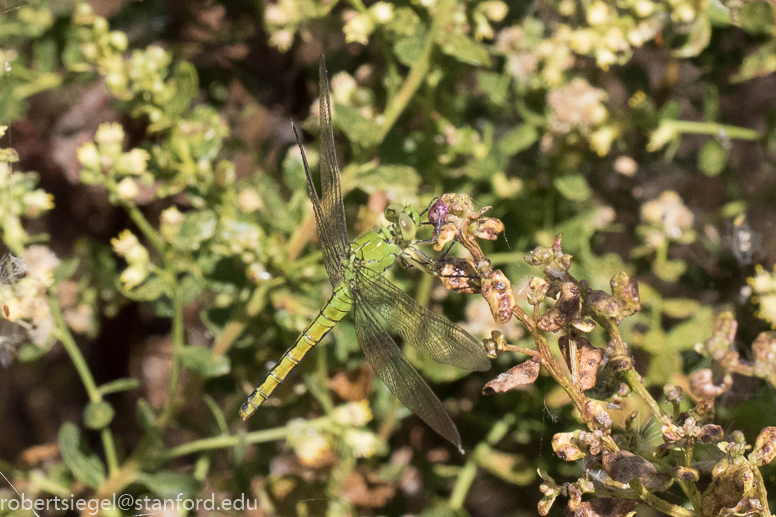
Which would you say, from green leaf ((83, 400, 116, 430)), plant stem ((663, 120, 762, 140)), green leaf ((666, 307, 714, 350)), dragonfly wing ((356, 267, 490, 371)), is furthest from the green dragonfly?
plant stem ((663, 120, 762, 140))

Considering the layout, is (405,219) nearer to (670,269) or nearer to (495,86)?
(495,86)

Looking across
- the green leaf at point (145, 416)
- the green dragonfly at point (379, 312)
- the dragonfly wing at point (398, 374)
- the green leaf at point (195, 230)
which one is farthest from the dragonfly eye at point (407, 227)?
the green leaf at point (145, 416)

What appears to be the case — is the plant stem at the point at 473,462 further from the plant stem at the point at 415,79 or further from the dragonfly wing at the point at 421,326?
the plant stem at the point at 415,79

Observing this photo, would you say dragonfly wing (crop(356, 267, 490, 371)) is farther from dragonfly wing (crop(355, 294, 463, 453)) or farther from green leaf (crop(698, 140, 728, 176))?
green leaf (crop(698, 140, 728, 176))

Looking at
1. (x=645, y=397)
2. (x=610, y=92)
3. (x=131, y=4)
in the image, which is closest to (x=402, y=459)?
(x=645, y=397)

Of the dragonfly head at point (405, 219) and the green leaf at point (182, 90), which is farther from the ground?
the green leaf at point (182, 90)

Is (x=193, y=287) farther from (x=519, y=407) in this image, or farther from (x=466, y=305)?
(x=519, y=407)
